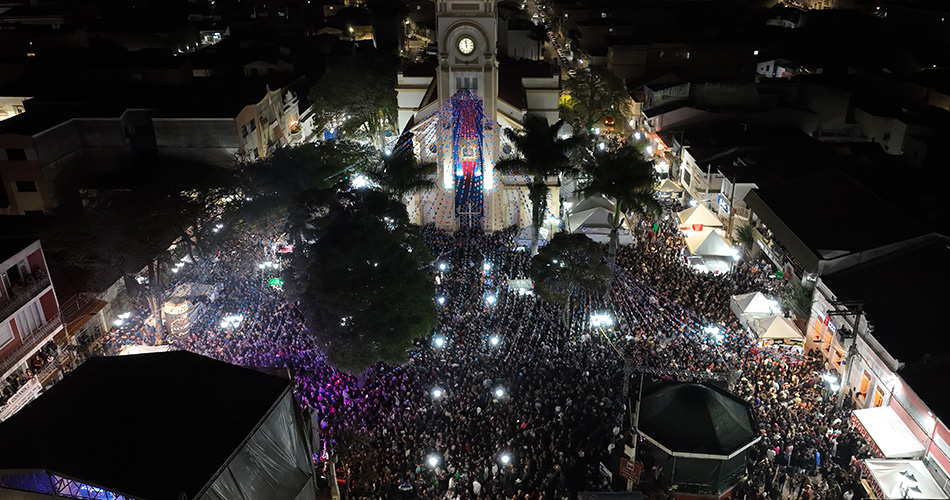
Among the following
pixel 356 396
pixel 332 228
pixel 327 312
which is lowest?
pixel 356 396

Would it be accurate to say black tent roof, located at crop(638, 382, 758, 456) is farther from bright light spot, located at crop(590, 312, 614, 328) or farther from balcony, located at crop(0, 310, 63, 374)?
balcony, located at crop(0, 310, 63, 374)

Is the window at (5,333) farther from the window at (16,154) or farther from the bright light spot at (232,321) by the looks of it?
the window at (16,154)

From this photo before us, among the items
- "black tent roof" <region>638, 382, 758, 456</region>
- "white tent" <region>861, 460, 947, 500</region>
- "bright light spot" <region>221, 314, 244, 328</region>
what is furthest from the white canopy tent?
"white tent" <region>861, 460, 947, 500</region>

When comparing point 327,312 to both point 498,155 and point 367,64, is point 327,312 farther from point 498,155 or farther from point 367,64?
point 367,64

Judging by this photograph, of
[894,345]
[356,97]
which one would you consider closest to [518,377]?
[894,345]

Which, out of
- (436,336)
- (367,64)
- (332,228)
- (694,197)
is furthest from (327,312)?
(367,64)
